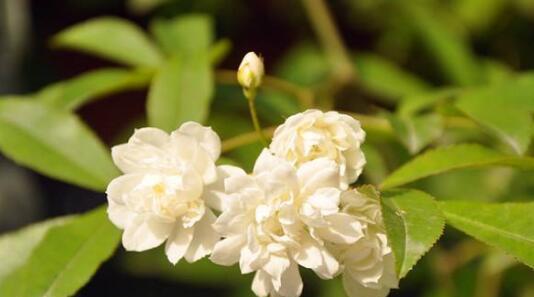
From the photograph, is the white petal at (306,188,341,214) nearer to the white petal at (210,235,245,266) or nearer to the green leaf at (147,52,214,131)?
the white petal at (210,235,245,266)

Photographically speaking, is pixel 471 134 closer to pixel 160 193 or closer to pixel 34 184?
pixel 160 193

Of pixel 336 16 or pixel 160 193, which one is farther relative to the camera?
pixel 336 16

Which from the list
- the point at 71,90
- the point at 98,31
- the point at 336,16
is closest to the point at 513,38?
the point at 336,16

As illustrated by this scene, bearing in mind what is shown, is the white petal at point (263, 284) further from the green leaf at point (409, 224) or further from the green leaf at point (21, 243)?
the green leaf at point (21, 243)

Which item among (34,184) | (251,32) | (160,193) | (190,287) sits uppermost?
(160,193)

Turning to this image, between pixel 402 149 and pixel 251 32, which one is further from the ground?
pixel 402 149

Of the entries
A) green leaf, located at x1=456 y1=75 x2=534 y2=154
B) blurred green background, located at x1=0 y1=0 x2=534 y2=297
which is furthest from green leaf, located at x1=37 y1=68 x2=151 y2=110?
green leaf, located at x1=456 y1=75 x2=534 y2=154

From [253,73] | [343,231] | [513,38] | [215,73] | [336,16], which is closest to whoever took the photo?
[343,231]
